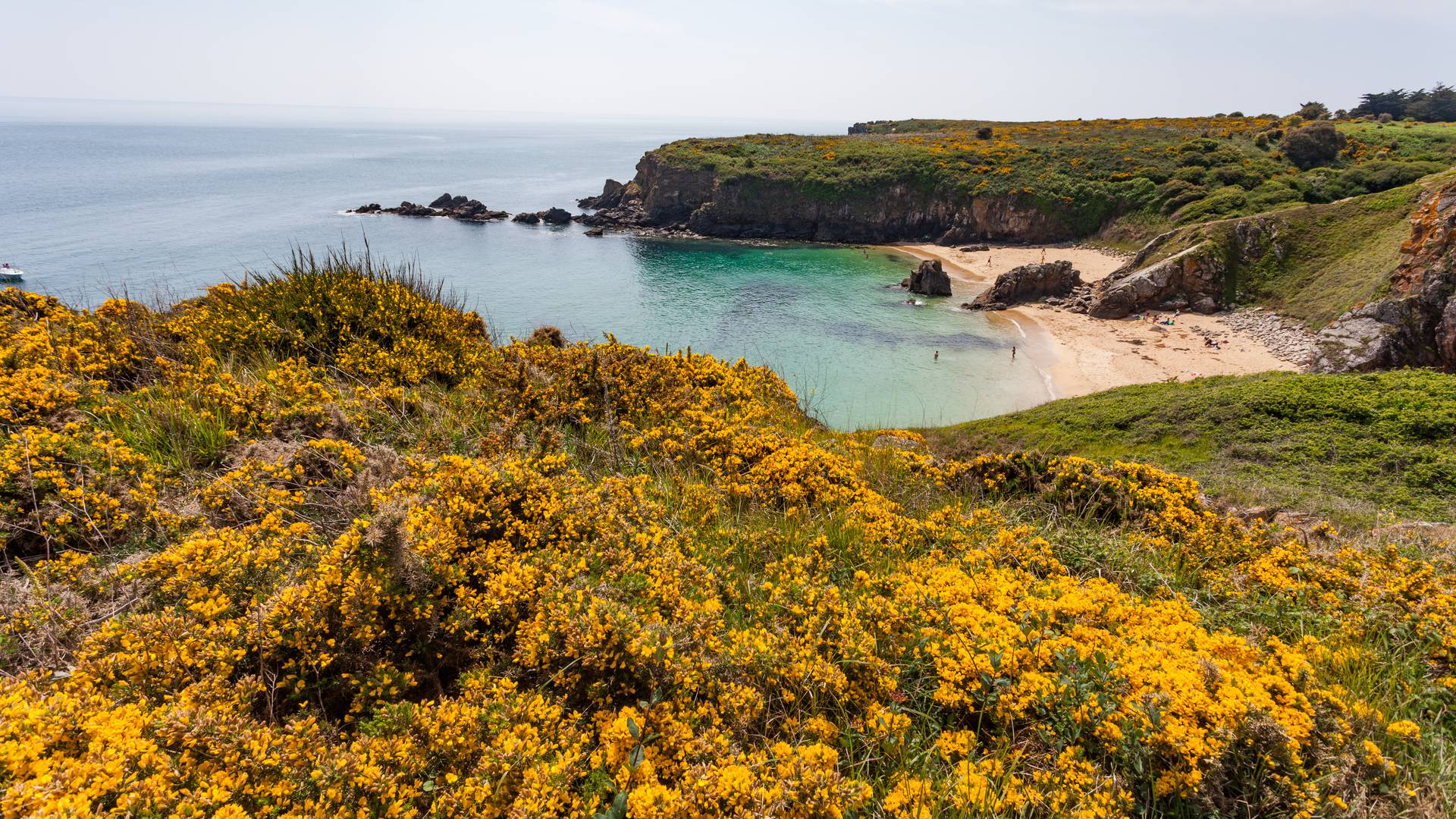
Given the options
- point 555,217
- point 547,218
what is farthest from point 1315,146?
point 547,218

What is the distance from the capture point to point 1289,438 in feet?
53.7

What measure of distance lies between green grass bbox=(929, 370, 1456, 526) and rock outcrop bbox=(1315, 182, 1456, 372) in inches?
348

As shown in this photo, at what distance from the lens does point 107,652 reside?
2.37 metres

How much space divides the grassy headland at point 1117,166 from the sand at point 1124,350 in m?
17.6

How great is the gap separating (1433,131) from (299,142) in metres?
249

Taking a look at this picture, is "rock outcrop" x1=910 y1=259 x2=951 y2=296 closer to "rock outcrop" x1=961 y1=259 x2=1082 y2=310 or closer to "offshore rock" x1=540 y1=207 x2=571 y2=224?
"rock outcrop" x1=961 y1=259 x2=1082 y2=310

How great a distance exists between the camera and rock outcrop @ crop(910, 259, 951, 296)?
47.5m

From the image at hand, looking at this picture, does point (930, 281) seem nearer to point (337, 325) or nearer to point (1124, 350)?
point (1124, 350)

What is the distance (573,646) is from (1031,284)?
164 feet

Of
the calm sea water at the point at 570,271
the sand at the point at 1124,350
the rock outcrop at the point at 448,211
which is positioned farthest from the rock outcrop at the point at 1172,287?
the rock outcrop at the point at 448,211

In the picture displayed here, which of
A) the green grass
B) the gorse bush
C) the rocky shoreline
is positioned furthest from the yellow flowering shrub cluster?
the rocky shoreline

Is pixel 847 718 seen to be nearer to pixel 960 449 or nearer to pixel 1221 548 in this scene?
pixel 1221 548

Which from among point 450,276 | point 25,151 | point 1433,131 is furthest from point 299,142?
point 1433,131

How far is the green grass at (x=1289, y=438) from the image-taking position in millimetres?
12727
